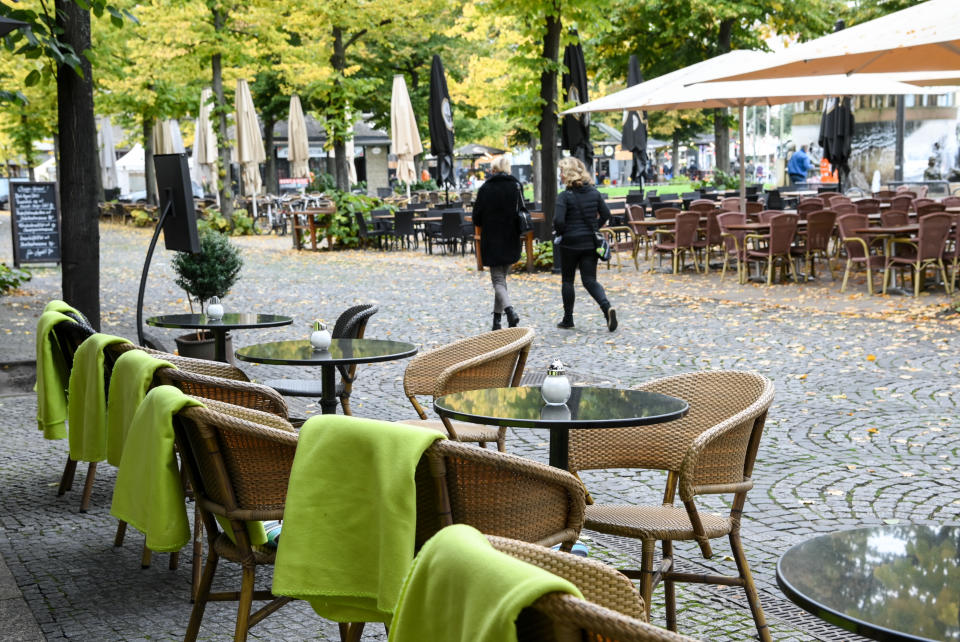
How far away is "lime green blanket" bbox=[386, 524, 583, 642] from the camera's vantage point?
5.33ft

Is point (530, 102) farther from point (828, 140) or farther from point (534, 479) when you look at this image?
point (534, 479)

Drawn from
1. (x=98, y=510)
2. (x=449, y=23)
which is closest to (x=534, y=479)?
(x=98, y=510)

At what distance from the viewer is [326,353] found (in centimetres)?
548

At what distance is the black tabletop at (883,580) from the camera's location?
202 cm

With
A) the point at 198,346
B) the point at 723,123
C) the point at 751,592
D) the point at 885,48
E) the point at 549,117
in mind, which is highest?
the point at 723,123

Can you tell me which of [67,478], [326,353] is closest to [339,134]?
[67,478]

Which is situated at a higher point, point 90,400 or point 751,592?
point 90,400

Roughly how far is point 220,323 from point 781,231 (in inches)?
380

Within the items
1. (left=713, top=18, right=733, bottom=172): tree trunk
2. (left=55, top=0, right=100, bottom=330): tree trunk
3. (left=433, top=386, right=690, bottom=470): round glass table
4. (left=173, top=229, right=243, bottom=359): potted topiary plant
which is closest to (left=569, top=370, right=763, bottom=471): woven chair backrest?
(left=433, top=386, right=690, bottom=470): round glass table

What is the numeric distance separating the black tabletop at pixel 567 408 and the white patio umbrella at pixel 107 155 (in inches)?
1509

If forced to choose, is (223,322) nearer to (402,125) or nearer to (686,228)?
(686,228)

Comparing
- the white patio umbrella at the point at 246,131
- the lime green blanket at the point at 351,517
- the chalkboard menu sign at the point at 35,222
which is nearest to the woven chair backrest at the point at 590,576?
the lime green blanket at the point at 351,517

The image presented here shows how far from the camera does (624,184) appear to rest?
76.7 meters

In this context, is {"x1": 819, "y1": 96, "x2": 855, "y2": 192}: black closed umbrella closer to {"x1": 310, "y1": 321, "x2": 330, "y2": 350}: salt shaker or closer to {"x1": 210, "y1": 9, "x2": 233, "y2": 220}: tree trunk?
{"x1": 210, "y1": 9, "x2": 233, "y2": 220}: tree trunk
